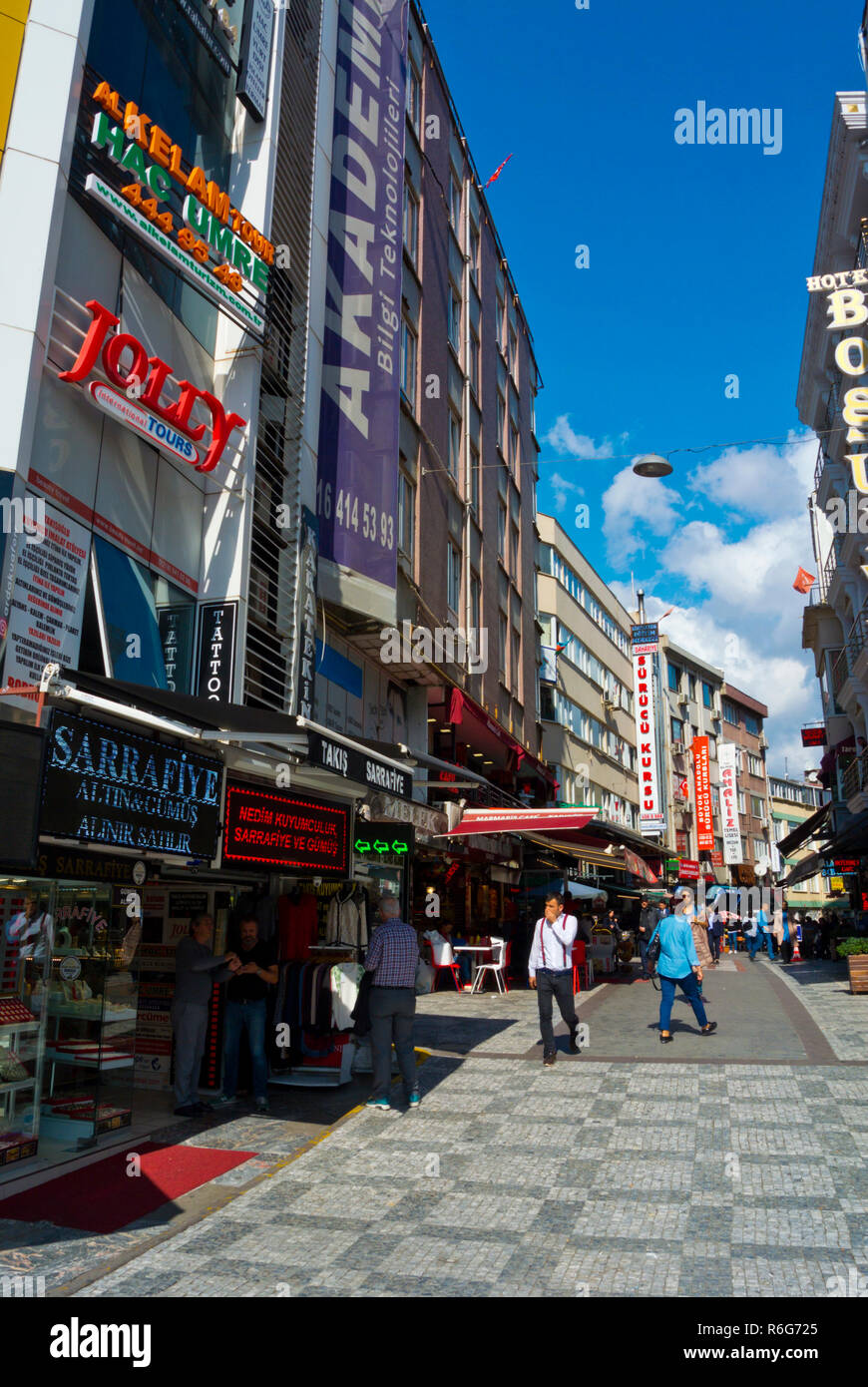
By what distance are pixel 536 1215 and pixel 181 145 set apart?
12163mm

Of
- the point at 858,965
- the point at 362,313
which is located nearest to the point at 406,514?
the point at 362,313

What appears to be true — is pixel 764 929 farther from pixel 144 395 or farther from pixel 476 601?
pixel 144 395

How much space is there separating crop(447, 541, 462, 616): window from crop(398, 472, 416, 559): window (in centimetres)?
324

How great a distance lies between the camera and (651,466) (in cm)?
1788

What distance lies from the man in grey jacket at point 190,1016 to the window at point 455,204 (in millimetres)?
→ 22792

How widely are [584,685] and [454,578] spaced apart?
2082 cm

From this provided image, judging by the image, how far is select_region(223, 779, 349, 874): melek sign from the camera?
320 inches

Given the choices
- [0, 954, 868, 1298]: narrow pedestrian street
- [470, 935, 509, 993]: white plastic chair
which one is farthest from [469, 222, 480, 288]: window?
[0, 954, 868, 1298]: narrow pedestrian street

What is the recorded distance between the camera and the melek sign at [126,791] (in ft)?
18.5

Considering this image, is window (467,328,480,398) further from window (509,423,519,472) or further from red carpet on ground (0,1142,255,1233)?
Answer: red carpet on ground (0,1142,255,1233)

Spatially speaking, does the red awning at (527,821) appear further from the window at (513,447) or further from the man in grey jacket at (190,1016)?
the window at (513,447)

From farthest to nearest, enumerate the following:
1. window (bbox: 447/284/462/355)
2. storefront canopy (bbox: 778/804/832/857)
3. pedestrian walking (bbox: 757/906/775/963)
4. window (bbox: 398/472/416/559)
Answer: storefront canopy (bbox: 778/804/832/857) → pedestrian walking (bbox: 757/906/775/963) → window (bbox: 447/284/462/355) → window (bbox: 398/472/416/559)
